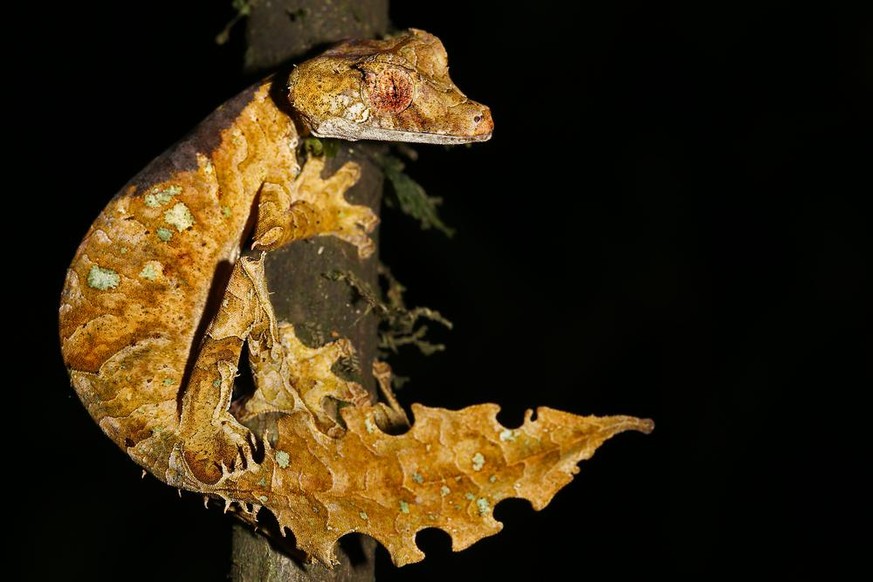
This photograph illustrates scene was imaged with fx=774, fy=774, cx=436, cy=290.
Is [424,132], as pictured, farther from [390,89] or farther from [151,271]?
[151,271]

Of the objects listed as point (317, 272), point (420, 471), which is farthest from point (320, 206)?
point (420, 471)

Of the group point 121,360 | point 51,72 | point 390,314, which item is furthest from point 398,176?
point 51,72

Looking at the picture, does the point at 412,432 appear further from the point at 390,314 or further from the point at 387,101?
the point at 387,101

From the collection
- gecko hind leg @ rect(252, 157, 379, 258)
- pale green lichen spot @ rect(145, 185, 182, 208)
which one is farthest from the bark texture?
pale green lichen spot @ rect(145, 185, 182, 208)

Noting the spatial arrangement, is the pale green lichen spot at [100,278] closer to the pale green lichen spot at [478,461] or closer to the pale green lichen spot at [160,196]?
the pale green lichen spot at [160,196]

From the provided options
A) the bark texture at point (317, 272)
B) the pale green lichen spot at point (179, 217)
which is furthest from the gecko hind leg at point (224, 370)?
the pale green lichen spot at point (179, 217)

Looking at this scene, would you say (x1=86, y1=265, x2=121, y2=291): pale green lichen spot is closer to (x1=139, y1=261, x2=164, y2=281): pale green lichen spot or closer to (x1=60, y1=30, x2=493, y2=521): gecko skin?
(x1=60, y1=30, x2=493, y2=521): gecko skin
